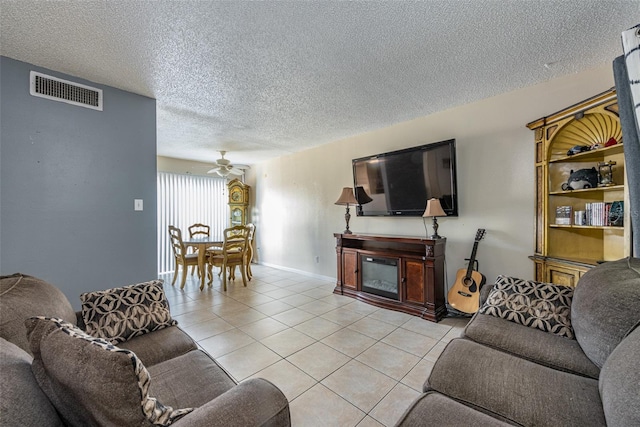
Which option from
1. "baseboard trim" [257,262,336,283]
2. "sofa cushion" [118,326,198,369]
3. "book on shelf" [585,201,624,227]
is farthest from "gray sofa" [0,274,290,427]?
"baseboard trim" [257,262,336,283]

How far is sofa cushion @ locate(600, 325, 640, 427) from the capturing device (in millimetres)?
699

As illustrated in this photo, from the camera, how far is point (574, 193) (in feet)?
7.70

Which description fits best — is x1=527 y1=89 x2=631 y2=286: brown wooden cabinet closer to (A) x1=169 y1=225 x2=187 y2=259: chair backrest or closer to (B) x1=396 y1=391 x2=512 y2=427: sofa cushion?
(B) x1=396 y1=391 x2=512 y2=427: sofa cushion

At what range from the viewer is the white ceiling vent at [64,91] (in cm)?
216

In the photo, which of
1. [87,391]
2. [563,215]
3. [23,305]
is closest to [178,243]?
[23,305]

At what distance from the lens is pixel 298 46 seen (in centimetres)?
190

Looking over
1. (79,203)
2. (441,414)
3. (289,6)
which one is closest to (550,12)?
(289,6)

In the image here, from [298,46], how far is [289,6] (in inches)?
14.6

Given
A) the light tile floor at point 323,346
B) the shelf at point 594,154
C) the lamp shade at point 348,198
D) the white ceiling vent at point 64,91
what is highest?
the white ceiling vent at point 64,91

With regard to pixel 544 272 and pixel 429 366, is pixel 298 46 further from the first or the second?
pixel 544 272

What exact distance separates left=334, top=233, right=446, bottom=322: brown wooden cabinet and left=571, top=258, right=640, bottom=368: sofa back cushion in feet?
4.83

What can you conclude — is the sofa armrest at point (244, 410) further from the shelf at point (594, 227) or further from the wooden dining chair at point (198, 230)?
the wooden dining chair at point (198, 230)

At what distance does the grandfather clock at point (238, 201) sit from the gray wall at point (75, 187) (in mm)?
3304

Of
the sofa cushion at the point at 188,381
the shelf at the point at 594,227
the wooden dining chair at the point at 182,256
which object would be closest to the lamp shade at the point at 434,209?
the shelf at the point at 594,227
